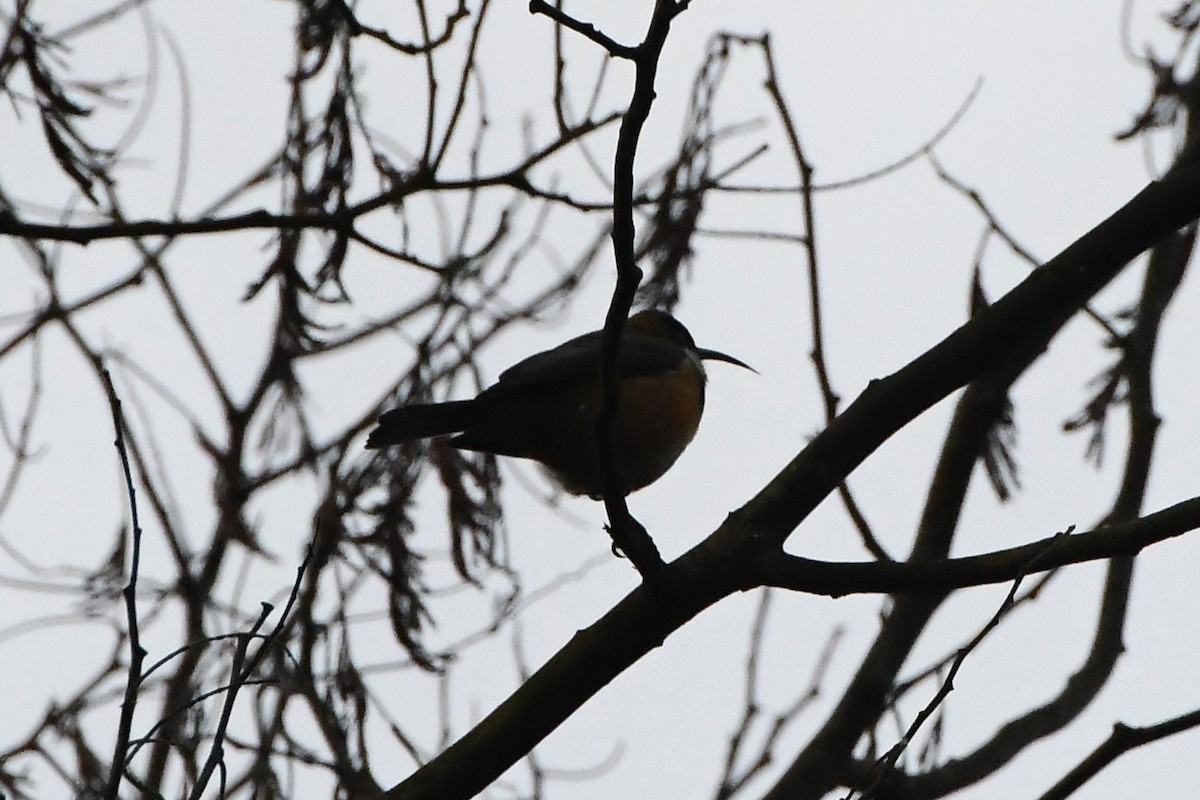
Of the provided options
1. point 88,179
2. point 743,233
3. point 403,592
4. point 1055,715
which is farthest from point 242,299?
point 1055,715

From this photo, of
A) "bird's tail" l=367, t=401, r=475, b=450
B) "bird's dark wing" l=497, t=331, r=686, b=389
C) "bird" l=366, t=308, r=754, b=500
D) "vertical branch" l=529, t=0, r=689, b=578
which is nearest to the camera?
"vertical branch" l=529, t=0, r=689, b=578

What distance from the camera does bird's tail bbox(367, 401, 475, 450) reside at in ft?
13.7

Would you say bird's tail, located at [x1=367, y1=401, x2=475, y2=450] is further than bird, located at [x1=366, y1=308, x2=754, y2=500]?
No

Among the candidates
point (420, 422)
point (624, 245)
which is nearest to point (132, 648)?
point (624, 245)

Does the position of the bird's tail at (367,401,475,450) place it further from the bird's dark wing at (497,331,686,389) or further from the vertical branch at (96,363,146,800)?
the vertical branch at (96,363,146,800)

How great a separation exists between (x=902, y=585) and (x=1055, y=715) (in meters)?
1.21

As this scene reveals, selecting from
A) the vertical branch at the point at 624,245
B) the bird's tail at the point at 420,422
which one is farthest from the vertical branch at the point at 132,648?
the bird's tail at the point at 420,422

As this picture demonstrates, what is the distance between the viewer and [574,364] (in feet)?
15.2

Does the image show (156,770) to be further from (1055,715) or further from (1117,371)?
(1117,371)

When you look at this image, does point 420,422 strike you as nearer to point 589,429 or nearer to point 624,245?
point 589,429

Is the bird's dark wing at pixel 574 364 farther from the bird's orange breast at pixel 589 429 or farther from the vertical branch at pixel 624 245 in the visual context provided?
the vertical branch at pixel 624 245

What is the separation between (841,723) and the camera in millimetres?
3531

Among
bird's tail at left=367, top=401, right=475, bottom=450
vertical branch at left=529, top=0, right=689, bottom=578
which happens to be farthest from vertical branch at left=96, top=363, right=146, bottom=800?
bird's tail at left=367, top=401, right=475, bottom=450

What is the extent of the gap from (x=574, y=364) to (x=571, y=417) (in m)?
0.16
